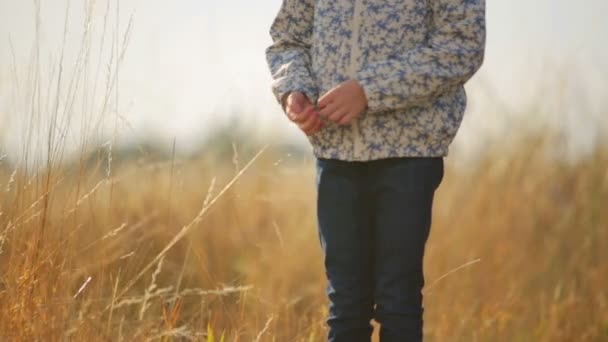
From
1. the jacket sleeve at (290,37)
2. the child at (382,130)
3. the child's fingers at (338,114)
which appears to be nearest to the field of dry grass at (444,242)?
the jacket sleeve at (290,37)

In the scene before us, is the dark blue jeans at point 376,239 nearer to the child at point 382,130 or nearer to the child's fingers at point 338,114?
the child at point 382,130

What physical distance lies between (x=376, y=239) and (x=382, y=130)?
0.74 feet

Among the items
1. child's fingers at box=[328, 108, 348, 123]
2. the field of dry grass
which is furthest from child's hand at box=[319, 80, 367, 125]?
the field of dry grass

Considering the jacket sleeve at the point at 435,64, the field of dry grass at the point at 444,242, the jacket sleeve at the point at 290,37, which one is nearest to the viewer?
the jacket sleeve at the point at 435,64

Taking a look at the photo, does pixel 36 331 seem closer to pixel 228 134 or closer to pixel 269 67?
pixel 269 67

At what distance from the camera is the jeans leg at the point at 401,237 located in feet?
6.20

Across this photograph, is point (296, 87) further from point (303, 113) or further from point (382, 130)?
point (382, 130)

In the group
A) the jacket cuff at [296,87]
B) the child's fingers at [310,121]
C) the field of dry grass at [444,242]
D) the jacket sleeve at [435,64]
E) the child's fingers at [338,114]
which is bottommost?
the field of dry grass at [444,242]

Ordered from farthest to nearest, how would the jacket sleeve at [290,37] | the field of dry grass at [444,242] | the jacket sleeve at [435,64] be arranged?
the field of dry grass at [444,242] < the jacket sleeve at [290,37] < the jacket sleeve at [435,64]

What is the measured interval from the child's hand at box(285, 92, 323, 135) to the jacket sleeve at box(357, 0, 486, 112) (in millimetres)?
113

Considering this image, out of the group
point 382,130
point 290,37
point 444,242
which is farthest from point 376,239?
point 444,242

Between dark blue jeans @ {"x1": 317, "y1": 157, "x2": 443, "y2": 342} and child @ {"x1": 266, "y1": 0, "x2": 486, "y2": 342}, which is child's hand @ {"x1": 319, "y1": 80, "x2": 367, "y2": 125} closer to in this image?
child @ {"x1": 266, "y1": 0, "x2": 486, "y2": 342}

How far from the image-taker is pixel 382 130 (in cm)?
192

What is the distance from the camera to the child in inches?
74.5
